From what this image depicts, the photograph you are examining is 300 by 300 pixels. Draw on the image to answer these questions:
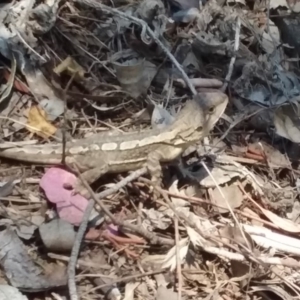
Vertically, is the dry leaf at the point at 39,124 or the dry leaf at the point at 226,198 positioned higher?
the dry leaf at the point at 39,124

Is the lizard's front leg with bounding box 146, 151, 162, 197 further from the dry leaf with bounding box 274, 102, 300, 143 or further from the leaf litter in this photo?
the dry leaf with bounding box 274, 102, 300, 143

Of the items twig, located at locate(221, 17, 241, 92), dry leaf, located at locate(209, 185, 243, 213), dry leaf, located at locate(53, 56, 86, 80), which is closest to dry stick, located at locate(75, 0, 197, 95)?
twig, located at locate(221, 17, 241, 92)

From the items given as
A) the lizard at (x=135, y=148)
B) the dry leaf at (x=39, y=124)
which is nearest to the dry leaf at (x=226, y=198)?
the lizard at (x=135, y=148)

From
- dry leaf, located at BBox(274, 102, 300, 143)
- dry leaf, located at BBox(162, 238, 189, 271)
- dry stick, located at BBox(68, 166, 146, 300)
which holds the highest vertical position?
dry stick, located at BBox(68, 166, 146, 300)

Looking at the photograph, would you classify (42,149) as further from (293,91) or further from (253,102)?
(293,91)

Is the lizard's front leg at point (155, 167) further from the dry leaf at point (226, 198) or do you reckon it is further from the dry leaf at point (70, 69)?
the dry leaf at point (70, 69)

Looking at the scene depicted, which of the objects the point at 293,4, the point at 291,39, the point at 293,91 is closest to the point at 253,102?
the point at 293,91

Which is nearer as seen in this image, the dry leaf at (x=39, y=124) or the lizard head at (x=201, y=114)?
the lizard head at (x=201, y=114)
